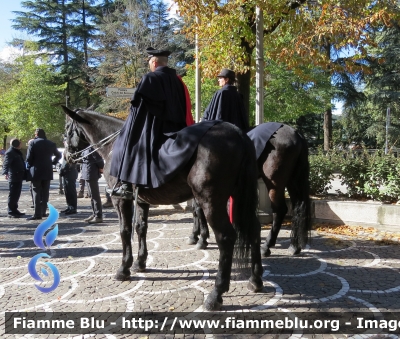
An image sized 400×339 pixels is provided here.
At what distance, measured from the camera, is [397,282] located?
4.09 m

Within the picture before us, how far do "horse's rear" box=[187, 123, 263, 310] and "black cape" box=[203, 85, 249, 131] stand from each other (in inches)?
77.5

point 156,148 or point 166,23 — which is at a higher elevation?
point 166,23

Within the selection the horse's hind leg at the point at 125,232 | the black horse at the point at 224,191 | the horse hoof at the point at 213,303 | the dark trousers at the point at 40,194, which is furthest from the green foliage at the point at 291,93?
the horse hoof at the point at 213,303

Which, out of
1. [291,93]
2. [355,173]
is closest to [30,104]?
[291,93]

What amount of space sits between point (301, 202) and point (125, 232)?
8.63 ft

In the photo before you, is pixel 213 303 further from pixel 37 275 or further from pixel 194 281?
pixel 37 275

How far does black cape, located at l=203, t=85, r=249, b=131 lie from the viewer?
5492mm

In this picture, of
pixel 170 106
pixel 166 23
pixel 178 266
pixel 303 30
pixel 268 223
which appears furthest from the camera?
pixel 166 23

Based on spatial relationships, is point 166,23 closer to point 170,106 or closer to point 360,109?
point 360,109

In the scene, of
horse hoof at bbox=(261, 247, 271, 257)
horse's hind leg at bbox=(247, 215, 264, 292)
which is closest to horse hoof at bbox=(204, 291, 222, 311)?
horse's hind leg at bbox=(247, 215, 264, 292)

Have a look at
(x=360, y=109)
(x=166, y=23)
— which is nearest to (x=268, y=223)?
(x=166, y=23)

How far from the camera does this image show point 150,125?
3.88 meters

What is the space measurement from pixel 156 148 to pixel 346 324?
8.36 feet

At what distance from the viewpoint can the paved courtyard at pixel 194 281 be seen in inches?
137
